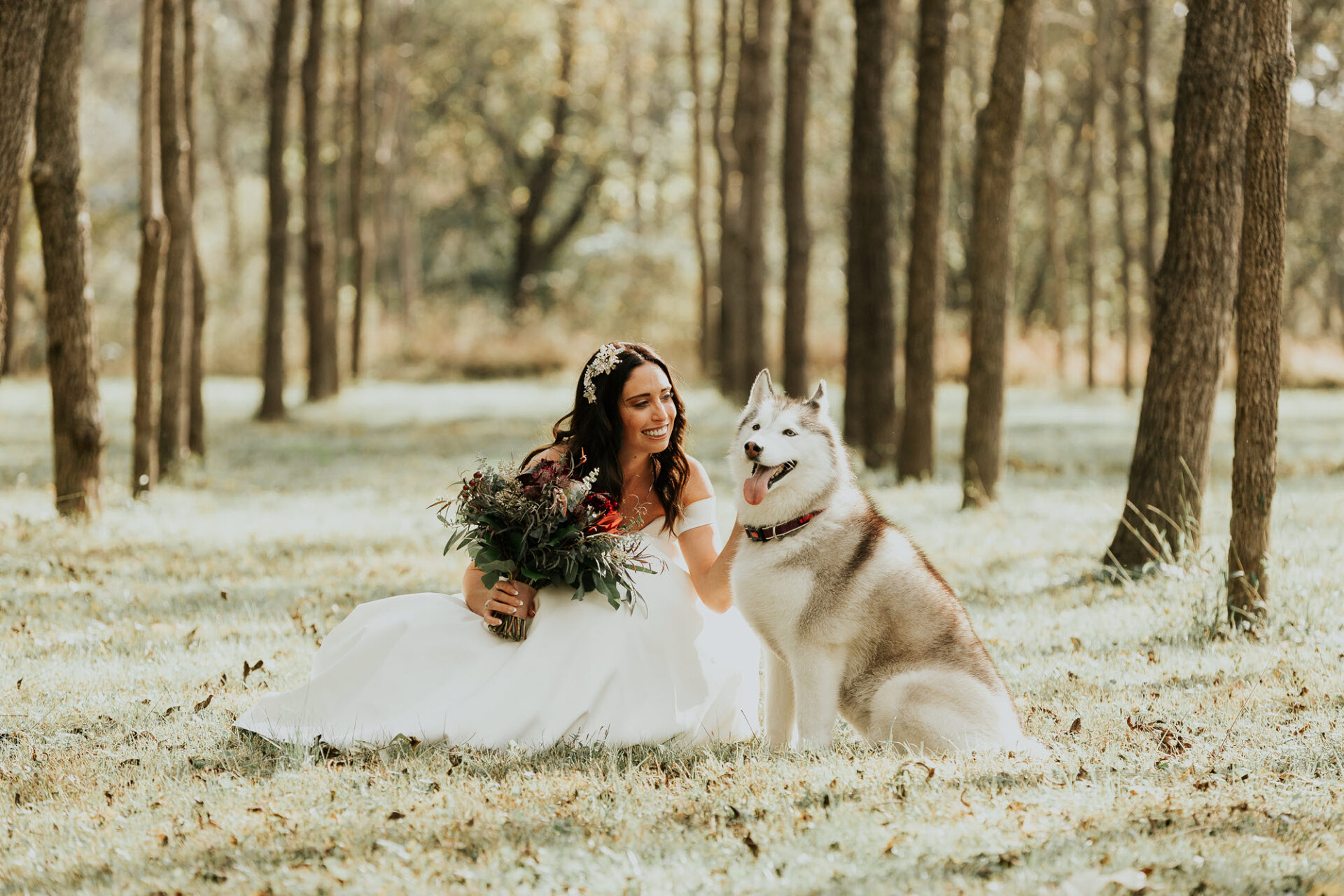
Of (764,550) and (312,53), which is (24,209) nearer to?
A: (312,53)

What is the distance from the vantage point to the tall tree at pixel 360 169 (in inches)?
879

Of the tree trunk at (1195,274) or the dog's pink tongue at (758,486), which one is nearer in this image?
the dog's pink tongue at (758,486)

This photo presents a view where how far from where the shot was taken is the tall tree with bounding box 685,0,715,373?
2402 centimetres

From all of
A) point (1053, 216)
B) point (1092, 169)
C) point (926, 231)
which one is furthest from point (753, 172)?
point (926, 231)

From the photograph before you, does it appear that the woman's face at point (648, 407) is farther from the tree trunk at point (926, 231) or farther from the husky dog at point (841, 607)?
the tree trunk at point (926, 231)

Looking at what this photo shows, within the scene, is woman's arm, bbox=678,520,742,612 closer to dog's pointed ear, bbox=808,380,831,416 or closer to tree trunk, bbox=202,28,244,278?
dog's pointed ear, bbox=808,380,831,416

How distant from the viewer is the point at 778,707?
16.1 ft

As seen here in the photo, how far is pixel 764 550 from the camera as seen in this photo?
15.4ft

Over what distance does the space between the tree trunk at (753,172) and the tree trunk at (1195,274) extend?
39.4 ft

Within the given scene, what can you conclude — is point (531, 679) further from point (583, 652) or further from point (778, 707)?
point (778, 707)

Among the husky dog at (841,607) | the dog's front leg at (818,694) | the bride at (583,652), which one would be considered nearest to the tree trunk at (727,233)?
the bride at (583,652)

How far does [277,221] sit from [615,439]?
15.3 meters

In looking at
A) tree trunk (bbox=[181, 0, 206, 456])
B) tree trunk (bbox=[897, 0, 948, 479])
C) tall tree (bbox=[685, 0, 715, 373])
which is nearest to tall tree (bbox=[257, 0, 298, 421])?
tree trunk (bbox=[181, 0, 206, 456])

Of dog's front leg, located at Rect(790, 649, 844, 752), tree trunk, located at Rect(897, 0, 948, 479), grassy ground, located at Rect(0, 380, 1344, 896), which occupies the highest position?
tree trunk, located at Rect(897, 0, 948, 479)
